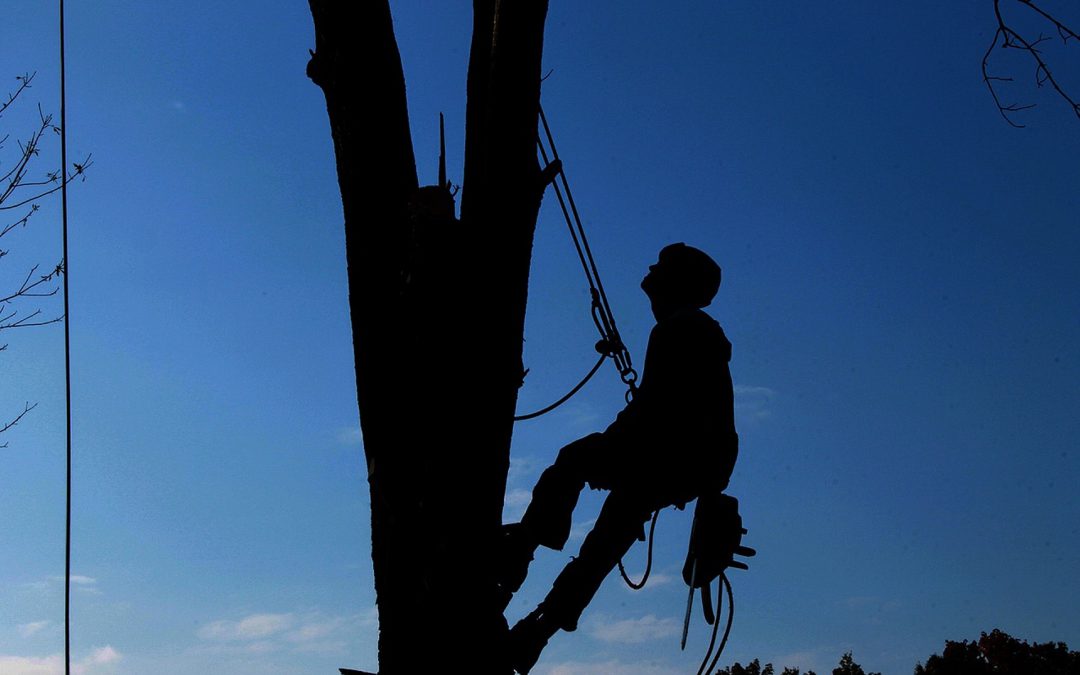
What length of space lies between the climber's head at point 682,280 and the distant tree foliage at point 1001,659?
16.6 metres

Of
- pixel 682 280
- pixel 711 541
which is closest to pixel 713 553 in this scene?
pixel 711 541

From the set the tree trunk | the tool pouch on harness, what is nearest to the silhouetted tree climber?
the tool pouch on harness

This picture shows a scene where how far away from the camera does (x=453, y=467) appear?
2635 millimetres

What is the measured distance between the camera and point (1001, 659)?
18.7 metres

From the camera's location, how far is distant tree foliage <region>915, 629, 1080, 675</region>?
1803 centimetres

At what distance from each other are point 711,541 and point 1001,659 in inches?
701

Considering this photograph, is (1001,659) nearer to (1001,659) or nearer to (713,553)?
(1001,659)

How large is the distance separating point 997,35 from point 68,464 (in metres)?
4.28

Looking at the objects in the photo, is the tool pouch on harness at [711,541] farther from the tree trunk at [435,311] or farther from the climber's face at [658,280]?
the tree trunk at [435,311]

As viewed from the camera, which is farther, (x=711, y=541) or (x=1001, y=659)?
(x=1001, y=659)

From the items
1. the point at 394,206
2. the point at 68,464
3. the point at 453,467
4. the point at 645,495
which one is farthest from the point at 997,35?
the point at 68,464

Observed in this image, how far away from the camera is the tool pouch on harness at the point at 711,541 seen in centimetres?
375

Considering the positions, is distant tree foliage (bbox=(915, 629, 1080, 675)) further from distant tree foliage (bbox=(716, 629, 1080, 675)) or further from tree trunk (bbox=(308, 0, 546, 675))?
tree trunk (bbox=(308, 0, 546, 675))

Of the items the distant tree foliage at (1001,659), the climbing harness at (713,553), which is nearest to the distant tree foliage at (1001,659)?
the distant tree foliage at (1001,659)
